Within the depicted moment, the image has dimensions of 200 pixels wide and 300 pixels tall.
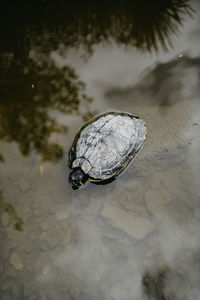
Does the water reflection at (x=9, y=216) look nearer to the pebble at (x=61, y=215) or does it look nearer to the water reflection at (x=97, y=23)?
the pebble at (x=61, y=215)

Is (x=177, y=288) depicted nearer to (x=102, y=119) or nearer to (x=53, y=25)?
(x=102, y=119)

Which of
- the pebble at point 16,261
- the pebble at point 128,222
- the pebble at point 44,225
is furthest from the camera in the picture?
the pebble at point 44,225

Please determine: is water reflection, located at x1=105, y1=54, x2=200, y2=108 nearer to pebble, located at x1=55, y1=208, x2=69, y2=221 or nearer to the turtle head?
the turtle head

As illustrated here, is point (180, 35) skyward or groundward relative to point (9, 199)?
skyward

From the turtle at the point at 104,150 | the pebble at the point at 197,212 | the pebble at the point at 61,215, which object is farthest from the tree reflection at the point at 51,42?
the pebble at the point at 197,212

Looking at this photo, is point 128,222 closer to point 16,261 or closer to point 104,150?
point 104,150

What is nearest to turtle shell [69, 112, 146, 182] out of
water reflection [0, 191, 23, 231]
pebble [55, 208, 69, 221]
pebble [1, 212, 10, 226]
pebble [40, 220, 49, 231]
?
pebble [55, 208, 69, 221]

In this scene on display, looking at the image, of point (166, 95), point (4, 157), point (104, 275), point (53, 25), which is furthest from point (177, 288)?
point (53, 25)
